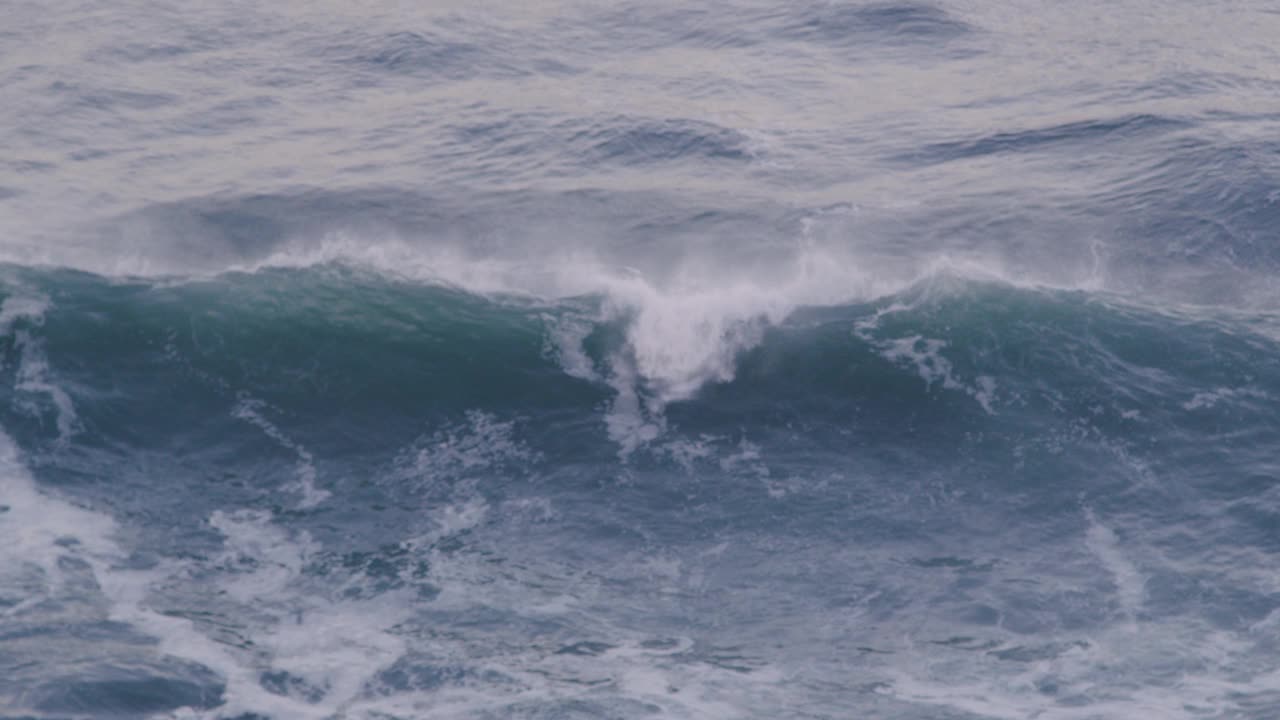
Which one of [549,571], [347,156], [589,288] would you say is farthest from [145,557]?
[347,156]

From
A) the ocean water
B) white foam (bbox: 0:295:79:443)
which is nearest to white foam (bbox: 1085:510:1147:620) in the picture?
the ocean water

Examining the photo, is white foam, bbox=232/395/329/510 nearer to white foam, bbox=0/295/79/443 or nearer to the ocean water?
the ocean water

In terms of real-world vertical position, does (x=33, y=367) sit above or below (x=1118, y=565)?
above

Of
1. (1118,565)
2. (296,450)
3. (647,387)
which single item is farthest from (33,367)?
(1118,565)

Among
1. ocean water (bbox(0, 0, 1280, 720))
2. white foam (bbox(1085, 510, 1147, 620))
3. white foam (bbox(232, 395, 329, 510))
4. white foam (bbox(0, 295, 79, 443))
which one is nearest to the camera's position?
ocean water (bbox(0, 0, 1280, 720))

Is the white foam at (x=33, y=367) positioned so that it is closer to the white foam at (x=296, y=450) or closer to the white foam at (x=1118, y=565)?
the white foam at (x=296, y=450)

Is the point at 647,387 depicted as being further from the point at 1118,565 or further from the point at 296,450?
the point at 1118,565

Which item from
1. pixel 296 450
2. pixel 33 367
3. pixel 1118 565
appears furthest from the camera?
pixel 33 367

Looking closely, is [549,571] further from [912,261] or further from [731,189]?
[731,189]
